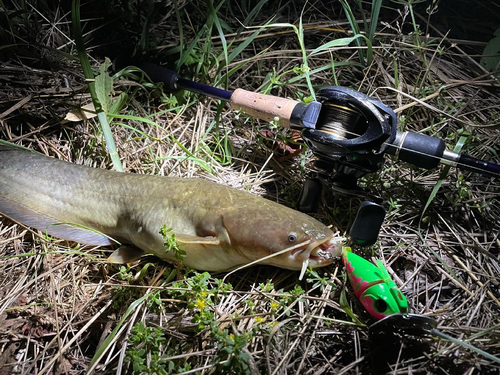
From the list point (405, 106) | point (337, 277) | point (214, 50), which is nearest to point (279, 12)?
point (214, 50)

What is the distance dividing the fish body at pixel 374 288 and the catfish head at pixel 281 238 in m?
0.10

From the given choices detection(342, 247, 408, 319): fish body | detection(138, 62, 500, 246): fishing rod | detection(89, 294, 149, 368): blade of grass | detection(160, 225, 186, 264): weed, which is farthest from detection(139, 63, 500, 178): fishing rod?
detection(89, 294, 149, 368): blade of grass

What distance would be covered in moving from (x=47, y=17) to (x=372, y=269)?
117 inches

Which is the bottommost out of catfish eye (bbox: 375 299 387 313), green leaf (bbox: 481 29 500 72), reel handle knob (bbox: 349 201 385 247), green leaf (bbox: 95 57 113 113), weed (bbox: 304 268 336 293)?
weed (bbox: 304 268 336 293)

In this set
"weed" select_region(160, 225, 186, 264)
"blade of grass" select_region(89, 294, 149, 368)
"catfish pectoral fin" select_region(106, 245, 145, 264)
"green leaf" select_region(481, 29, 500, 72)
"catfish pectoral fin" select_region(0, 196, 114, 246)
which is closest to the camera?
"blade of grass" select_region(89, 294, 149, 368)

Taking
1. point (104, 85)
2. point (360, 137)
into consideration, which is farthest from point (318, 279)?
point (104, 85)

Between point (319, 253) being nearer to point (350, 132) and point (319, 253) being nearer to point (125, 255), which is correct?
point (350, 132)

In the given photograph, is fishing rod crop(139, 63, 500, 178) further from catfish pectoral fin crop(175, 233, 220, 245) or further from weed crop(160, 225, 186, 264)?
weed crop(160, 225, 186, 264)

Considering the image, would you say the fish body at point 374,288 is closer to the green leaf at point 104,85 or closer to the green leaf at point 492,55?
the green leaf at point 104,85

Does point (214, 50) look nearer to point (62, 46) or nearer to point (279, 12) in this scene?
point (279, 12)

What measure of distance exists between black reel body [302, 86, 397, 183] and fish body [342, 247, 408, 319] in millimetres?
471

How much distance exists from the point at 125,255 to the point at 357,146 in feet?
4.60

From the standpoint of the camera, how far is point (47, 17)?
3.13m

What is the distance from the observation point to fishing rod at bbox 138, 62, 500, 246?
207cm
